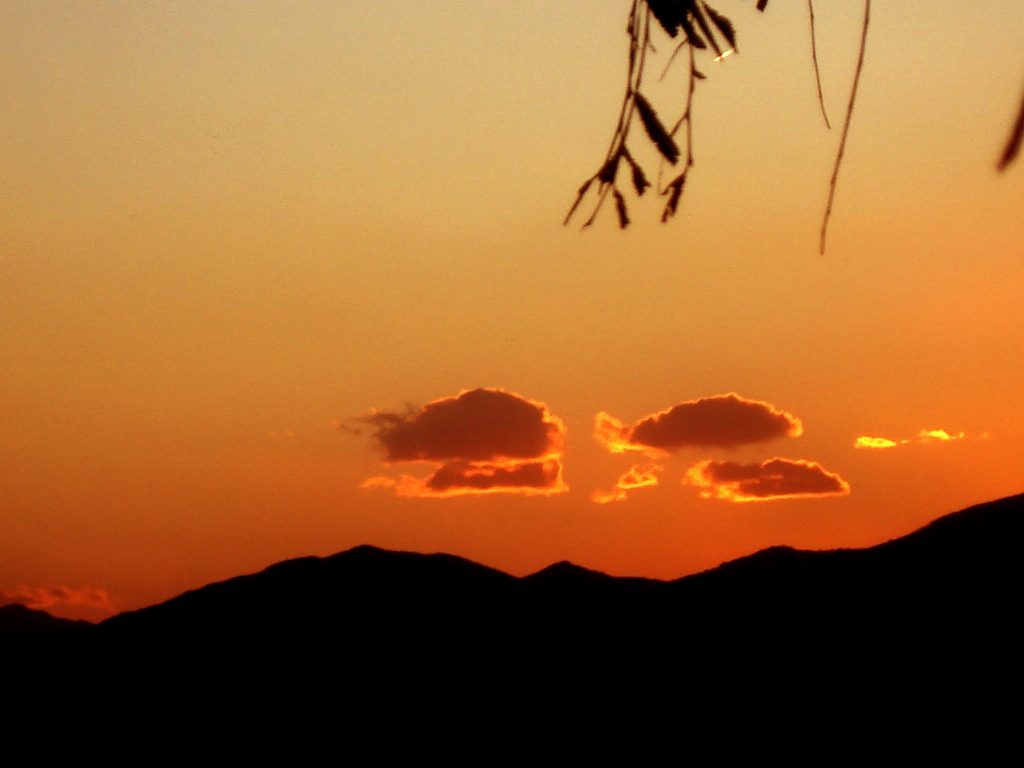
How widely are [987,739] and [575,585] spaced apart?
3688cm

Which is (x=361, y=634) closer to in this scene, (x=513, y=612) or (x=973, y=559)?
(x=513, y=612)

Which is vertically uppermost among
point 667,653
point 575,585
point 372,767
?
point 575,585

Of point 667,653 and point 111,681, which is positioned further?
point 111,681

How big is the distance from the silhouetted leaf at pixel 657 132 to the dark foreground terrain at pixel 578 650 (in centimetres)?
3326

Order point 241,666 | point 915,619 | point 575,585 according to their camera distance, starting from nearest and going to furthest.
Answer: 1. point 915,619
2. point 241,666
3. point 575,585

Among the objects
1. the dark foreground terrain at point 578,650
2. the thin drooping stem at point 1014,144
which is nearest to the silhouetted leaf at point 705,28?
the thin drooping stem at point 1014,144

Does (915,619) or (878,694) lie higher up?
(915,619)

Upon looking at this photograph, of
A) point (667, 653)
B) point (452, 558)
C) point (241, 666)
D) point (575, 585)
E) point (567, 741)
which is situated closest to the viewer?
point (567, 741)

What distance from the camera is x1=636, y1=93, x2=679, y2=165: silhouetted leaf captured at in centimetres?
403

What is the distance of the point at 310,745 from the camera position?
183 ft

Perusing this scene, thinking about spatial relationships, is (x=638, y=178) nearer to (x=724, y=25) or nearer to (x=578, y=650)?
(x=724, y=25)

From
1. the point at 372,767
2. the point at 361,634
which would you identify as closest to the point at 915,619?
the point at 372,767

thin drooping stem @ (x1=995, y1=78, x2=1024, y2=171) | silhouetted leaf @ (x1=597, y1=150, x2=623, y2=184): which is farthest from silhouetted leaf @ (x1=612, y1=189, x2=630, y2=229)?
thin drooping stem @ (x1=995, y1=78, x2=1024, y2=171)

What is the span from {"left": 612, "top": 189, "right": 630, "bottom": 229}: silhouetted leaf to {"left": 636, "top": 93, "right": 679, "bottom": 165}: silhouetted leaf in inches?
10.1
